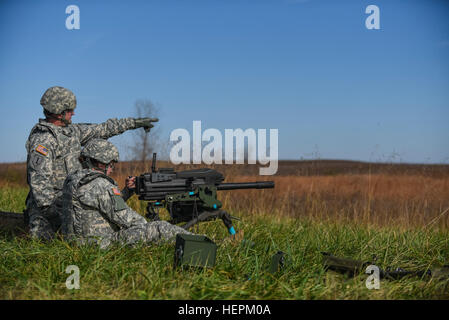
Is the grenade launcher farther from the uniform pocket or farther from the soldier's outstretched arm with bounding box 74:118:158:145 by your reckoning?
the soldier's outstretched arm with bounding box 74:118:158:145

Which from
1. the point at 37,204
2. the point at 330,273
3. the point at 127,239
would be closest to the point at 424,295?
the point at 330,273

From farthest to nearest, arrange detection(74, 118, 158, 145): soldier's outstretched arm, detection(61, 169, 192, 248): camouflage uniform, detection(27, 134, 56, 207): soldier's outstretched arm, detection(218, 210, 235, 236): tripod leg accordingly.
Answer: detection(74, 118, 158, 145): soldier's outstretched arm
detection(218, 210, 235, 236): tripod leg
detection(27, 134, 56, 207): soldier's outstretched arm
detection(61, 169, 192, 248): camouflage uniform

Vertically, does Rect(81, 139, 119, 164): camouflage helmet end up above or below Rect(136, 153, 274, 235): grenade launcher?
above

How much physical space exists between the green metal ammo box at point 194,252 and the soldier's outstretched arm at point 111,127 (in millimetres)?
2916

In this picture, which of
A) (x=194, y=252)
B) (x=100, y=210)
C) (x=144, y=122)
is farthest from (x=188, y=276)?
(x=144, y=122)

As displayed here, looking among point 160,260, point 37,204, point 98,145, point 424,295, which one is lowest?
point 424,295

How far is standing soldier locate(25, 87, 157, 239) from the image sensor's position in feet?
18.0

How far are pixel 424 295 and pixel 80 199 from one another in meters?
3.78

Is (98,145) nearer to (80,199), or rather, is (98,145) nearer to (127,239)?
(80,199)

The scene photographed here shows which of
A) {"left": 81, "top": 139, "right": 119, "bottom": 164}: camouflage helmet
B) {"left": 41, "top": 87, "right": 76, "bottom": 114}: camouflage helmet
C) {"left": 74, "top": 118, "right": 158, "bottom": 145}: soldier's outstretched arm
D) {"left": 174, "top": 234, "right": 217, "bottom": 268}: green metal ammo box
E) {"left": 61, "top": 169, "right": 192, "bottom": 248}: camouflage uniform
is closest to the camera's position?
{"left": 174, "top": 234, "right": 217, "bottom": 268}: green metal ammo box

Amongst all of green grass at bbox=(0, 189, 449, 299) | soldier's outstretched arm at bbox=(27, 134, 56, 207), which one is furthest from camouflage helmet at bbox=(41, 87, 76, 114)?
green grass at bbox=(0, 189, 449, 299)

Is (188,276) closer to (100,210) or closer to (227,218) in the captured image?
(100,210)

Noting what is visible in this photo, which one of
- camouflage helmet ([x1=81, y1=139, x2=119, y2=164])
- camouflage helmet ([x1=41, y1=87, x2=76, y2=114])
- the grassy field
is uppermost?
camouflage helmet ([x1=41, y1=87, x2=76, y2=114])
